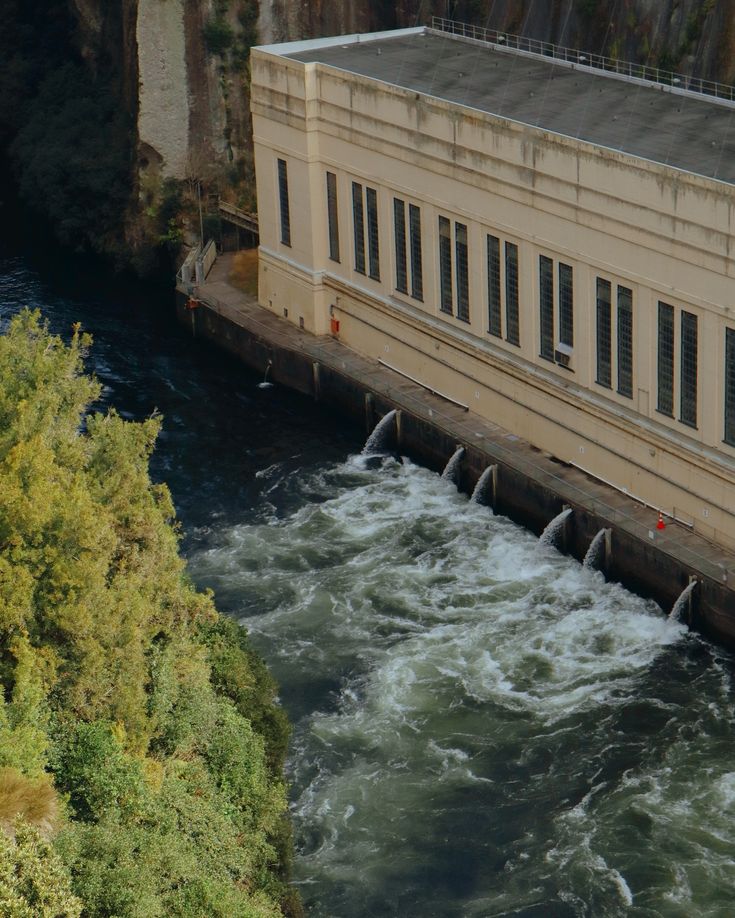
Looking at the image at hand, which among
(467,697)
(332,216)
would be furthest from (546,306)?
(467,697)

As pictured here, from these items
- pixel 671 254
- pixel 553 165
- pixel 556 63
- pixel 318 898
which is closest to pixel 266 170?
pixel 556 63

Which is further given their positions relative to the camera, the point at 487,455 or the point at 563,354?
the point at 487,455

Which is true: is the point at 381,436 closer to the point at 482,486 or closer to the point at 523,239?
the point at 482,486

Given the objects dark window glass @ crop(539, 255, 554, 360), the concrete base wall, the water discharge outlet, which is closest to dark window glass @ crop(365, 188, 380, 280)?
the concrete base wall

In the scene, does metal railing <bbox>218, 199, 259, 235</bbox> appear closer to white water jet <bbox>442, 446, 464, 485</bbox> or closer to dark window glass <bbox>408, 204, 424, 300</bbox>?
dark window glass <bbox>408, 204, 424, 300</bbox>

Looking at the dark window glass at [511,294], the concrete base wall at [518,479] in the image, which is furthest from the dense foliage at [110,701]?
the dark window glass at [511,294]

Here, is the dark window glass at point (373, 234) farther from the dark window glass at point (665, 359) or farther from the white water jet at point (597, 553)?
the white water jet at point (597, 553)
